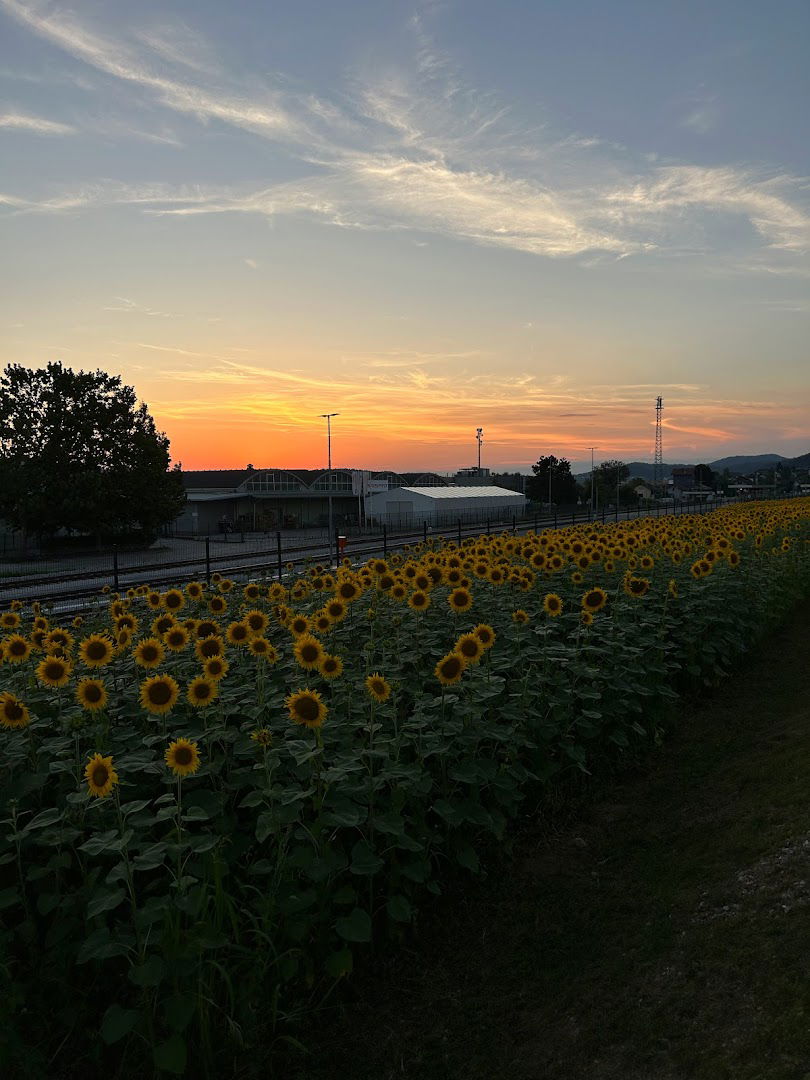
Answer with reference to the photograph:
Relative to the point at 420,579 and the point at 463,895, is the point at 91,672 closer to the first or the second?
the point at 420,579

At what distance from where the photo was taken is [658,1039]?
11.9ft

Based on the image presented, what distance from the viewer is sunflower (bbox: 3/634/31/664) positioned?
5.83 metres

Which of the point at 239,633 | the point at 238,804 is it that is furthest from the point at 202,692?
the point at 239,633

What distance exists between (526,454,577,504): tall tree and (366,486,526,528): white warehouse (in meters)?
27.1

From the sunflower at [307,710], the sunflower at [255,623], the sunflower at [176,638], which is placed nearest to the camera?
the sunflower at [307,710]

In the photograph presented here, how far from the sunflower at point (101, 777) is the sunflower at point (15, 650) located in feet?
6.93

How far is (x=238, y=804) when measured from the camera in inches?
195

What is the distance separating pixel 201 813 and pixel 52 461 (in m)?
50.7

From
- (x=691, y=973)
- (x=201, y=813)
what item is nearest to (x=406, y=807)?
(x=201, y=813)

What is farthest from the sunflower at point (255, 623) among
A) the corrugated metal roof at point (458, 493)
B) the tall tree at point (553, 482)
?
the tall tree at point (553, 482)

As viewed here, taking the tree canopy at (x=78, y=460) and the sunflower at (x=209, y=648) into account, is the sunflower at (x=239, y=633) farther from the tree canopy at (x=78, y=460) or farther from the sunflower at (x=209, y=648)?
the tree canopy at (x=78, y=460)

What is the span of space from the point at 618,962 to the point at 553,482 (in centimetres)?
10793

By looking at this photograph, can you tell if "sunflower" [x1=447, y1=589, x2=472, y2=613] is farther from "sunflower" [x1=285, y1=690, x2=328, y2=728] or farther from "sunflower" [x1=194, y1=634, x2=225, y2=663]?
"sunflower" [x1=285, y1=690, x2=328, y2=728]

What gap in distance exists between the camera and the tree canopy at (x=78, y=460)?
48.6m
